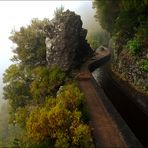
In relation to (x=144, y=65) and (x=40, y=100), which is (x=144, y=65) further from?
(x=40, y=100)

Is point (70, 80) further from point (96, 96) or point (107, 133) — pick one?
point (107, 133)

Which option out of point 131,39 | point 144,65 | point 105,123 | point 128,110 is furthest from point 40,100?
point 131,39

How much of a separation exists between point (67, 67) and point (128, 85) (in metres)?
6.57

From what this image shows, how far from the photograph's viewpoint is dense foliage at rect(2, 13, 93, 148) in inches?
724

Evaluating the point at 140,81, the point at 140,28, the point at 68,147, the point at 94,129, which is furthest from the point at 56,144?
the point at 140,28

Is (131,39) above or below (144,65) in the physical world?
above

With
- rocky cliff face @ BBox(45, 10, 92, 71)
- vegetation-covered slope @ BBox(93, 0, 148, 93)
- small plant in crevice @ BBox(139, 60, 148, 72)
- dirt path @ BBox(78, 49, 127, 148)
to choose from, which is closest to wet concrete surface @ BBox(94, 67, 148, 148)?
vegetation-covered slope @ BBox(93, 0, 148, 93)

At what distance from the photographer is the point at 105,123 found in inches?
812

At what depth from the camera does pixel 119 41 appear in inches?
1428

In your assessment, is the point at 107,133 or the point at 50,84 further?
the point at 50,84

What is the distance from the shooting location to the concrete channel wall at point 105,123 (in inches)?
706

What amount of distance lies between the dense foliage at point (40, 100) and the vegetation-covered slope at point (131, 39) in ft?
22.8

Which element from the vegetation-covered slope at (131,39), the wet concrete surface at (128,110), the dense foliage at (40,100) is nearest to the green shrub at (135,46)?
the vegetation-covered slope at (131,39)

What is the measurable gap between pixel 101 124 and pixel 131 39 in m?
14.9
